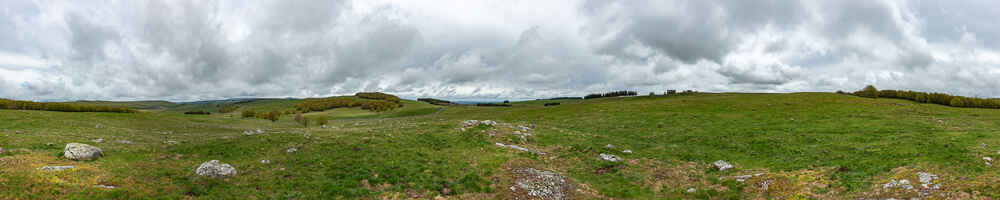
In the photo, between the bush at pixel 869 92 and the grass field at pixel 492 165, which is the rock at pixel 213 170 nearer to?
the grass field at pixel 492 165

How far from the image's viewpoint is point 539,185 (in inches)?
656

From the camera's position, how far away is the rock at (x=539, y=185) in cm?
1556

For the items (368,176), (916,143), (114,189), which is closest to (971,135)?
(916,143)

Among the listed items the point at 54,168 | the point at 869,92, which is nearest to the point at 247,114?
the point at 54,168

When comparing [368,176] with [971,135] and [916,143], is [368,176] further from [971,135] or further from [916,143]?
[971,135]

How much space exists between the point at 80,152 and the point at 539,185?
72.5 ft

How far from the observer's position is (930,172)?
14.1 metres

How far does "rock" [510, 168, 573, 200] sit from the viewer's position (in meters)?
15.6

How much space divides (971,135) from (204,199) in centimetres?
4141

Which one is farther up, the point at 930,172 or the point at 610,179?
the point at 930,172

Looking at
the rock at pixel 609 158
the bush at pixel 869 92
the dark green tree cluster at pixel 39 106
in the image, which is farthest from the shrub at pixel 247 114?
the bush at pixel 869 92

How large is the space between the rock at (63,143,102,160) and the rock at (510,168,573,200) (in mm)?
20359

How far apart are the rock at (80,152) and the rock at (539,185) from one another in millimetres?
20359

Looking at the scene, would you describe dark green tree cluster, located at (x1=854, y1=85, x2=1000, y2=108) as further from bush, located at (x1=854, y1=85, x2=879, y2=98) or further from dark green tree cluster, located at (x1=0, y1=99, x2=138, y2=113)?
dark green tree cluster, located at (x1=0, y1=99, x2=138, y2=113)
